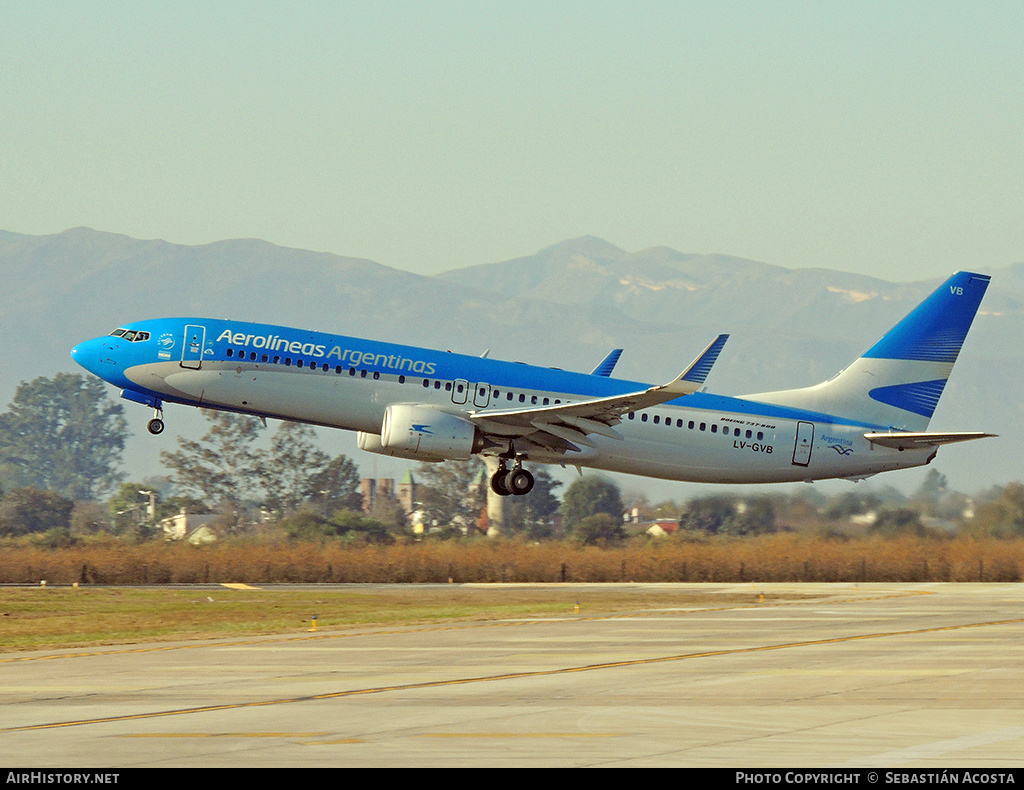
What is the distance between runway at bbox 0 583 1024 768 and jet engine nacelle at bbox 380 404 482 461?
6.11m

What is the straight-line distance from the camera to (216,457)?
13288 cm

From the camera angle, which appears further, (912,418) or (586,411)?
(912,418)

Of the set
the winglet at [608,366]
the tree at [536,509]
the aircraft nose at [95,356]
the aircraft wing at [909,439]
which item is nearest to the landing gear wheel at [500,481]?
the winglet at [608,366]

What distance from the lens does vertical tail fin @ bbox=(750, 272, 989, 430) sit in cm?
4844

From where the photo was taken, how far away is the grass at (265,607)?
38625 mm

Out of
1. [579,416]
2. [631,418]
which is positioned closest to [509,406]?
[579,416]

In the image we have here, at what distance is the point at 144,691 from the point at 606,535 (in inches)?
2000

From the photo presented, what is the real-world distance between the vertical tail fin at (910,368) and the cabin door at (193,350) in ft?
61.6

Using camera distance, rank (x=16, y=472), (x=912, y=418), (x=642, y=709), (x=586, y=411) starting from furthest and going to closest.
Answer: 1. (x=16, y=472)
2. (x=912, y=418)
3. (x=586, y=411)
4. (x=642, y=709)

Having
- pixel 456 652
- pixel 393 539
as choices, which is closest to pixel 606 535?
pixel 393 539

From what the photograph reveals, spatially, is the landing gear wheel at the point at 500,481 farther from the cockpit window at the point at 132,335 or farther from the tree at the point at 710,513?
→ the tree at the point at 710,513
